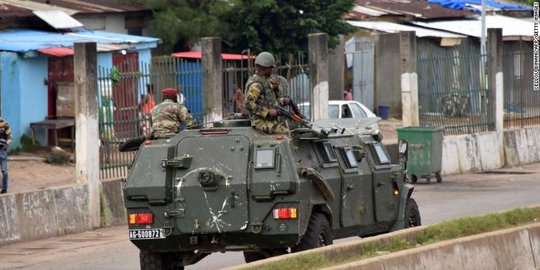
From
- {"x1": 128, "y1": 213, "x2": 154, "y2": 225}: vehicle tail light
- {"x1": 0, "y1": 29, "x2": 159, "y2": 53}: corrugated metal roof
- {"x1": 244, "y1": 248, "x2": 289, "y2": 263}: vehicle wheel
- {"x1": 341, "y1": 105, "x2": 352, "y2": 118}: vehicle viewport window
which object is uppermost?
{"x1": 0, "y1": 29, "x2": 159, "y2": 53}: corrugated metal roof

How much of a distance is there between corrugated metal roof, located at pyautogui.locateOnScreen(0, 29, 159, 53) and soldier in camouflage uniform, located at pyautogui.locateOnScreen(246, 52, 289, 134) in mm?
14539

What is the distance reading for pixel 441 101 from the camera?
1146 inches

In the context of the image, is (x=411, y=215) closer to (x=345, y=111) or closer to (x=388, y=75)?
(x=345, y=111)

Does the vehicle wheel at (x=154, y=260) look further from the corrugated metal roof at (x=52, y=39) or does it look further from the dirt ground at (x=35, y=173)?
the corrugated metal roof at (x=52, y=39)

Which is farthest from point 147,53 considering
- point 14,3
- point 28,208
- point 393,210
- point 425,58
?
point 393,210

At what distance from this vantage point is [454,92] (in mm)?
29578

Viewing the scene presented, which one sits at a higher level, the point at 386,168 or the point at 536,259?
the point at 386,168

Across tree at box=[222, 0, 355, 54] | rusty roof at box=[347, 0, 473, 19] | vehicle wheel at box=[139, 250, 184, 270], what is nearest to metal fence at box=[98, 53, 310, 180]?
vehicle wheel at box=[139, 250, 184, 270]

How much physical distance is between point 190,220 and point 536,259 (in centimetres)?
376

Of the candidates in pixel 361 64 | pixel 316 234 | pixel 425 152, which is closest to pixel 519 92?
pixel 425 152

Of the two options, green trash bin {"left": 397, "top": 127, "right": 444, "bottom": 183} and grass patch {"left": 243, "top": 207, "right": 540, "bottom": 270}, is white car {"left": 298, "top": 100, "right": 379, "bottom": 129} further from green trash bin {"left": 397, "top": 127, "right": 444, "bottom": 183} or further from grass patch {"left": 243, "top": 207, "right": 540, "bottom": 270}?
grass patch {"left": 243, "top": 207, "right": 540, "bottom": 270}

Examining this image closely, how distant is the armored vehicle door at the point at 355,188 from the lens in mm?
14039

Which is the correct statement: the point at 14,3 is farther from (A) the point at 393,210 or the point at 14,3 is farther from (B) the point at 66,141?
(A) the point at 393,210

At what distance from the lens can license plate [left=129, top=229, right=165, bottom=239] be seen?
13.0 meters
